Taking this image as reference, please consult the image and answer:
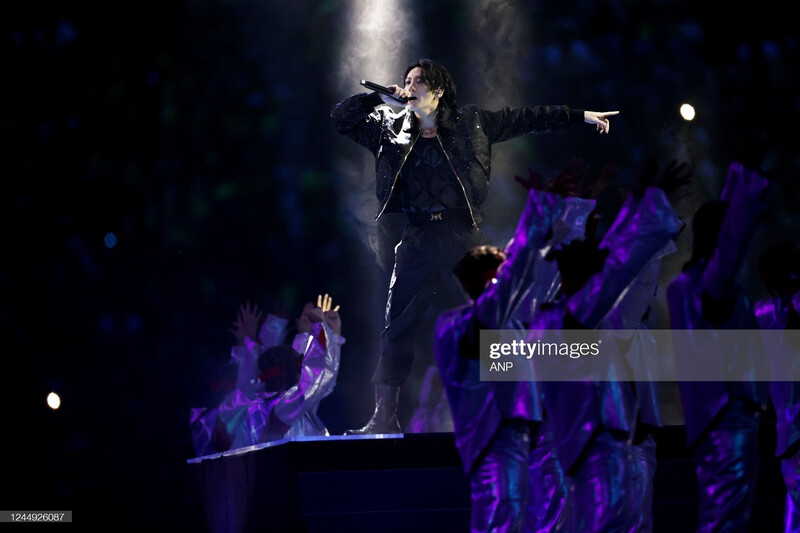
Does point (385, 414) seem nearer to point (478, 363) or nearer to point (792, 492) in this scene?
point (478, 363)

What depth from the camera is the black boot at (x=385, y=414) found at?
5242mm

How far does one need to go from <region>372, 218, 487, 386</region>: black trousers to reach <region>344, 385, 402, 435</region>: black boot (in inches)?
1.8

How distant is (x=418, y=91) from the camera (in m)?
5.40

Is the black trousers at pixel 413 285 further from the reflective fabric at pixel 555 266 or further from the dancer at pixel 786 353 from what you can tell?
Answer: the dancer at pixel 786 353

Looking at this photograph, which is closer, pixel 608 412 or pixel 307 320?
pixel 608 412

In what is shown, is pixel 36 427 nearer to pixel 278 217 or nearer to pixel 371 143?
pixel 278 217

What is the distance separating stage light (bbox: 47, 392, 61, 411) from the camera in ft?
21.5

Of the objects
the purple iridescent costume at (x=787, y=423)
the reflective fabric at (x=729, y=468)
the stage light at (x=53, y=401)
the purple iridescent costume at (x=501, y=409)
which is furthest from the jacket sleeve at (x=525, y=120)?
the stage light at (x=53, y=401)

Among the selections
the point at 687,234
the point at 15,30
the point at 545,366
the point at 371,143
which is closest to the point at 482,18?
the point at 371,143

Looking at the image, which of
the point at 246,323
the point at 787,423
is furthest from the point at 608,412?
the point at 246,323

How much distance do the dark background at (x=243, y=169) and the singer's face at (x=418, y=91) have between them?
1193 millimetres

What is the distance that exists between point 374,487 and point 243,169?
2857mm

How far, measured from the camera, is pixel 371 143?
5.60 meters

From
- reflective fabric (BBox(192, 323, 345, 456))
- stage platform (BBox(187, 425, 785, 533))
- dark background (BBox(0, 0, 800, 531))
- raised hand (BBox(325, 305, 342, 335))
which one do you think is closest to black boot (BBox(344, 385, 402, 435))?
reflective fabric (BBox(192, 323, 345, 456))
